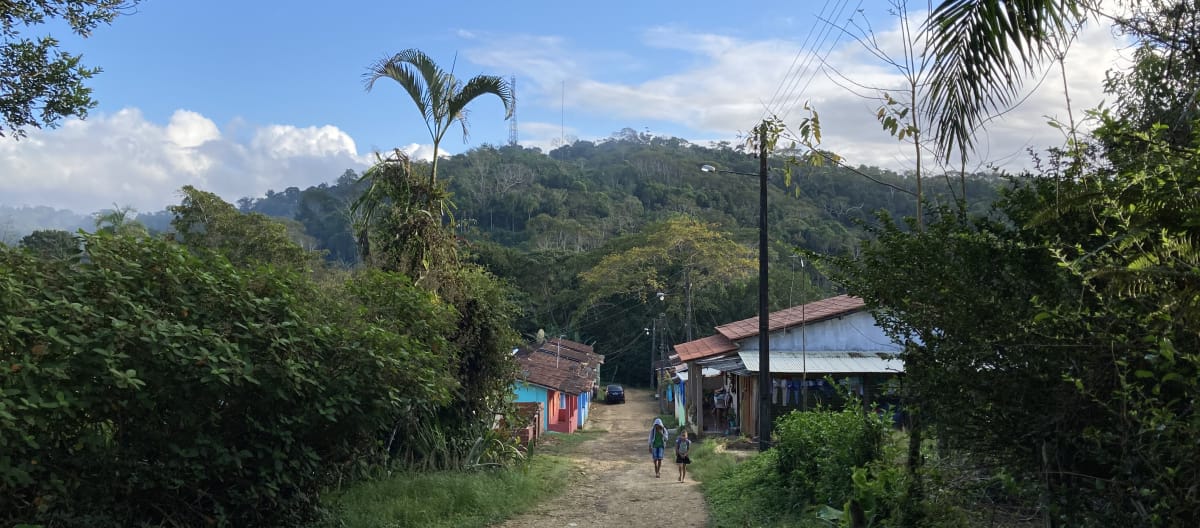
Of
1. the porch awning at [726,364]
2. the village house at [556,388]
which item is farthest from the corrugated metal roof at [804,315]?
the village house at [556,388]

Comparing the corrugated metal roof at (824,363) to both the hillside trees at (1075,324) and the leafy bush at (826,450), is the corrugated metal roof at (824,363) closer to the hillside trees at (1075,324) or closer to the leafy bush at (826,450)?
the leafy bush at (826,450)

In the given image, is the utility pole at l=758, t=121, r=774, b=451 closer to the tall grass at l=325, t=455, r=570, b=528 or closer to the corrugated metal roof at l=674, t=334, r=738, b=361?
the tall grass at l=325, t=455, r=570, b=528

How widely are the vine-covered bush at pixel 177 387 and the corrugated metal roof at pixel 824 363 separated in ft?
44.4

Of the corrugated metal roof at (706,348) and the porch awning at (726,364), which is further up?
the corrugated metal roof at (706,348)

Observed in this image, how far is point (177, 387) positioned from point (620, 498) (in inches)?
321

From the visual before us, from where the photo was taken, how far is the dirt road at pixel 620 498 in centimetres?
1072

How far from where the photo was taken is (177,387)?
19.5ft

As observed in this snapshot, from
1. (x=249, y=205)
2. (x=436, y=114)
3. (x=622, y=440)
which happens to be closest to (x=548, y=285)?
(x=622, y=440)

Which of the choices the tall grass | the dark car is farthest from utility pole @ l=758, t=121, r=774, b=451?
the dark car

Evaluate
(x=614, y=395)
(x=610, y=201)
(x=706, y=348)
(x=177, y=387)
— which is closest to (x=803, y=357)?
(x=706, y=348)

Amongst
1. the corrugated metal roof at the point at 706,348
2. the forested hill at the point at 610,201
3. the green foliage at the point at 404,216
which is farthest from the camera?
the forested hill at the point at 610,201

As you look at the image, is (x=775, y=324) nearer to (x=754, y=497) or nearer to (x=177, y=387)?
(x=754, y=497)

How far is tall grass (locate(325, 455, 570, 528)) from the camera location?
9.04 m

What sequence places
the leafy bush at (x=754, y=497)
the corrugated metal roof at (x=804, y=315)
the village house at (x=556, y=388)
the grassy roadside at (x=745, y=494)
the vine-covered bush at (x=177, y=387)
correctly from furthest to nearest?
the village house at (x=556, y=388), the corrugated metal roof at (x=804, y=315), the leafy bush at (x=754, y=497), the grassy roadside at (x=745, y=494), the vine-covered bush at (x=177, y=387)
